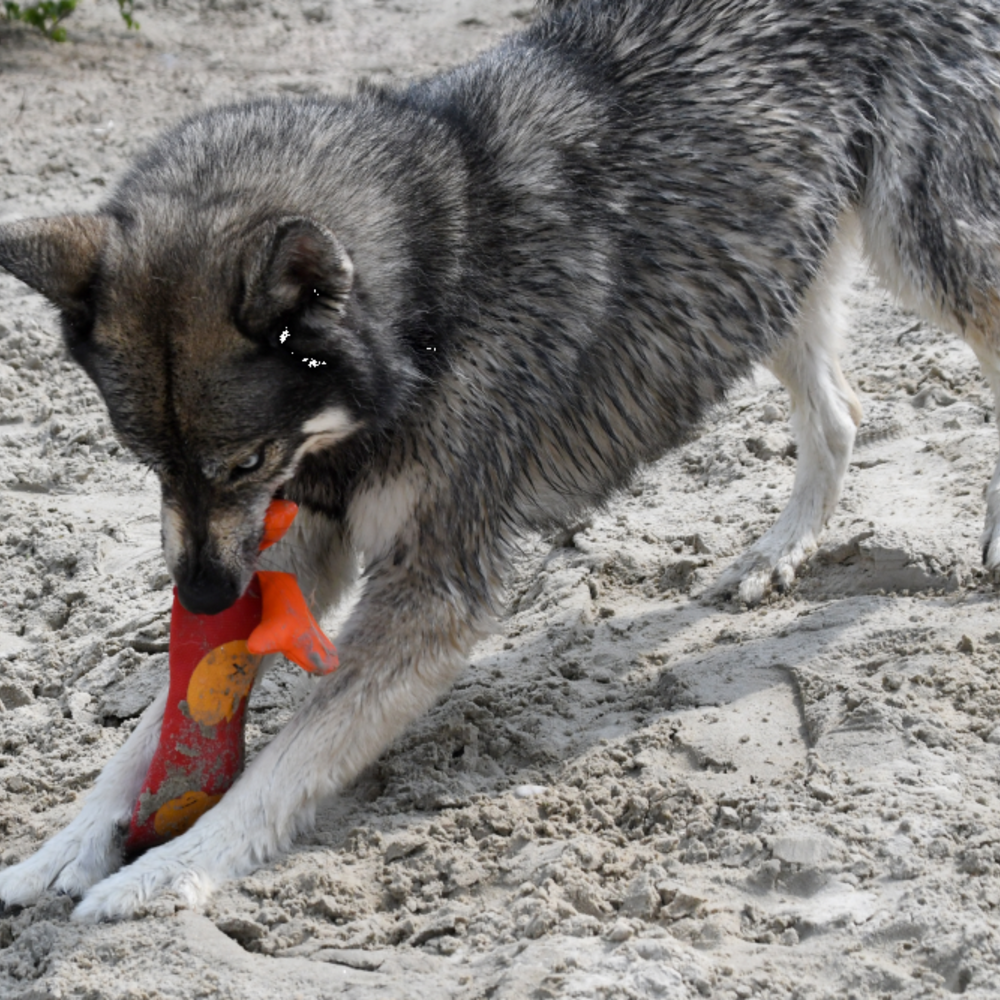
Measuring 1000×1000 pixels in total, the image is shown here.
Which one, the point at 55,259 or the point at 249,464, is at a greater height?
the point at 55,259

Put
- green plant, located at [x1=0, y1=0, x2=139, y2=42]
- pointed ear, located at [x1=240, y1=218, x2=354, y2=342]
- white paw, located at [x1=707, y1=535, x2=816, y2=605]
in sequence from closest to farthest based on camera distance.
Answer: pointed ear, located at [x1=240, y1=218, x2=354, y2=342] < white paw, located at [x1=707, y1=535, x2=816, y2=605] < green plant, located at [x1=0, y1=0, x2=139, y2=42]

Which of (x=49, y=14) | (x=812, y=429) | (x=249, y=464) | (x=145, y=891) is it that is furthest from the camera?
(x=49, y=14)

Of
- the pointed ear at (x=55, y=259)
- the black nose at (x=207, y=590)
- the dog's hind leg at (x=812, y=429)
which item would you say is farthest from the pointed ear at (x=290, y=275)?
the dog's hind leg at (x=812, y=429)

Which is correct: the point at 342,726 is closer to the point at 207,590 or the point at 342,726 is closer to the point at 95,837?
the point at 207,590

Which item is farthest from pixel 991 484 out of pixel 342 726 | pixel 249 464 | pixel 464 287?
pixel 249 464

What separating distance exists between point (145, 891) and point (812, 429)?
3.00 meters

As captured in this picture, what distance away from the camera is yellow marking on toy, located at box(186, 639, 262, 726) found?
368cm

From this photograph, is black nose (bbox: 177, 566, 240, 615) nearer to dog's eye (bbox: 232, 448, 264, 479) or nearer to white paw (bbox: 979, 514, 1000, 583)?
dog's eye (bbox: 232, 448, 264, 479)

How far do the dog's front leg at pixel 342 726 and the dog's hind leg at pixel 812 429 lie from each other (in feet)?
4.71

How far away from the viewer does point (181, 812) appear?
379 cm

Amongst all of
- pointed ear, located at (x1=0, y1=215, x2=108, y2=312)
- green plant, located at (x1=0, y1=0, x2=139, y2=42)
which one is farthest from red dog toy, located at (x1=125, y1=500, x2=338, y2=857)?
green plant, located at (x1=0, y1=0, x2=139, y2=42)

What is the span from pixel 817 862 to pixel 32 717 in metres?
2.69

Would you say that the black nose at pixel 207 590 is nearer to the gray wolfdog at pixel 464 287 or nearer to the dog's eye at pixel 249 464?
the gray wolfdog at pixel 464 287

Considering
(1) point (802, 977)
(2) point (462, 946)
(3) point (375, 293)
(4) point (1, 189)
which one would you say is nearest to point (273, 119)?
(3) point (375, 293)
